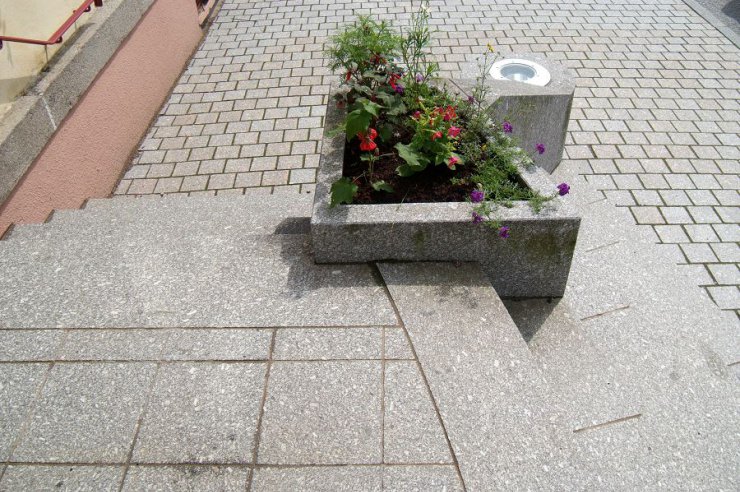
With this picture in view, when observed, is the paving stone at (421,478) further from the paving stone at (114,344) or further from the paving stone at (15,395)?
the paving stone at (15,395)

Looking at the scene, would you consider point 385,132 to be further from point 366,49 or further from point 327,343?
point 327,343

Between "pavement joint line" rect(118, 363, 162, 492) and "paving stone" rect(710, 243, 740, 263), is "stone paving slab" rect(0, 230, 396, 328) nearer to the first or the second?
"pavement joint line" rect(118, 363, 162, 492)

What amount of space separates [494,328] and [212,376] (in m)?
1.28

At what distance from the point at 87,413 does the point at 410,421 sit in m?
1.31

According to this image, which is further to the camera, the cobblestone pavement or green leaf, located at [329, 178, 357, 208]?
the cobblestone pavement

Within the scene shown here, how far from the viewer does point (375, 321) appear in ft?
9.12

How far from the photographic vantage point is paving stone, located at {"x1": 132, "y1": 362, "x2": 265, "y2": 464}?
2277 millimetres

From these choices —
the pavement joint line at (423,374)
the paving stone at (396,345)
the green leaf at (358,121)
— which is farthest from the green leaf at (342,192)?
the paving stone at (396,345)

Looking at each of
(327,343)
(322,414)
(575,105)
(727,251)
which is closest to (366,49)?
(327,343)

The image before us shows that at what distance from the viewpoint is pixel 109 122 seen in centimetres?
534

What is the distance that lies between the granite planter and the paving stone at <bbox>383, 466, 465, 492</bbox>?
1153 millimetres

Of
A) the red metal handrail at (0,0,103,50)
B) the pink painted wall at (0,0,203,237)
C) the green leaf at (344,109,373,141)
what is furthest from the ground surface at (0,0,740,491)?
the red metal handrail at (0,0,103,50)

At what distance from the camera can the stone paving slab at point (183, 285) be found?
2828 mm

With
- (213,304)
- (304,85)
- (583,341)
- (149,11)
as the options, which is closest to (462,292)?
(583,341)
